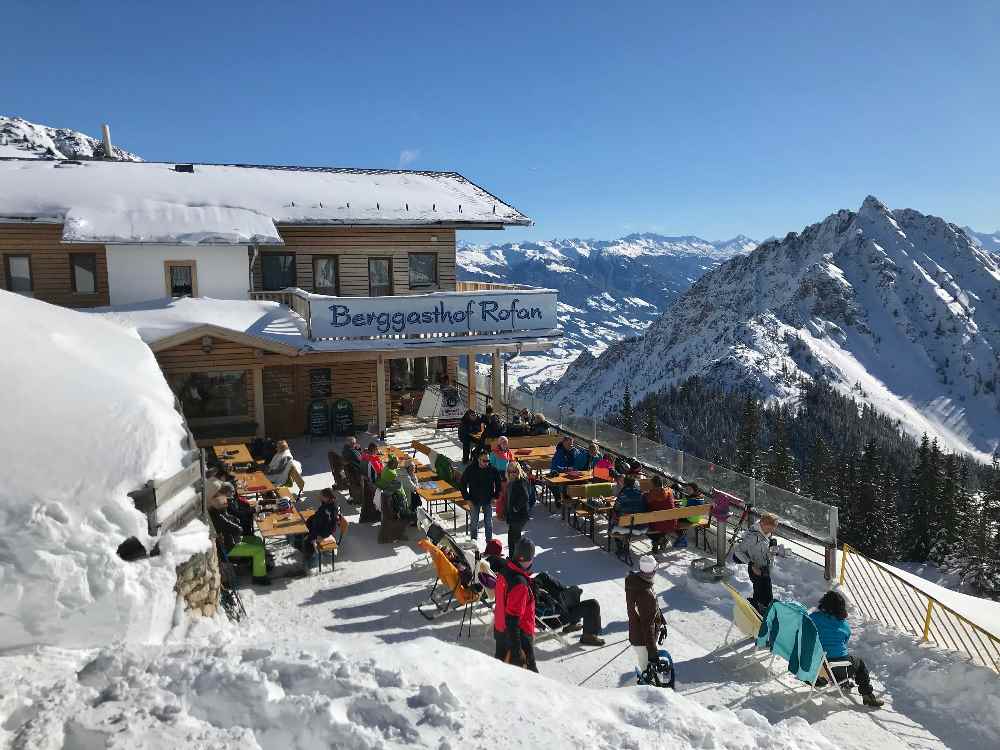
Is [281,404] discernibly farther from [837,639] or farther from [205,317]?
[837,639]

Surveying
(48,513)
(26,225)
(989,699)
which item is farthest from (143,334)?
(989,699)

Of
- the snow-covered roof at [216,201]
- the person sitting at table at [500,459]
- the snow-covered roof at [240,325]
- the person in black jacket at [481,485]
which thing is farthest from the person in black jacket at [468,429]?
the snow-covered roof at [216,201]

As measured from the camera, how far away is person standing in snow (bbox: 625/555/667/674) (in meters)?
7.66

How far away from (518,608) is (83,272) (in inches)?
Result: 637

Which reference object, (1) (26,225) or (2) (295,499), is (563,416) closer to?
(2) (295,499)

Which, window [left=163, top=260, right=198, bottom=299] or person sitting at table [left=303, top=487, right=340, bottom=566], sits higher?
window [left=163, top=260, right=198, bottom=299]

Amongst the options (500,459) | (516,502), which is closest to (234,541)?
(516,502)

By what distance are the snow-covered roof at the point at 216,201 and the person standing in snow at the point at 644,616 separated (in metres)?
14.2

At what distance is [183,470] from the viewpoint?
7875 millimetres

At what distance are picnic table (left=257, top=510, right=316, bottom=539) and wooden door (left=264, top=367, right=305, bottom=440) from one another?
29.7ft

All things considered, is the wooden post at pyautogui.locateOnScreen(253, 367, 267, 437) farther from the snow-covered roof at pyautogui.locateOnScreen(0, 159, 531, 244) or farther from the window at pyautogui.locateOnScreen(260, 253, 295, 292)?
the window at pyautogui.locateOnScreen(260, 253, 295, 292)

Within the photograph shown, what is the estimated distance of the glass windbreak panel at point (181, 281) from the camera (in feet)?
62.7

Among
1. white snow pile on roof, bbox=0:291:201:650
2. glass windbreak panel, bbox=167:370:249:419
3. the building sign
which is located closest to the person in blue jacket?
white snow pile on roof, bbox=0:291:201:650

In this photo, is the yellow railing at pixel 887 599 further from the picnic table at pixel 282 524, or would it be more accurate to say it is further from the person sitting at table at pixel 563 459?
the picnic table at pixel 282 524
